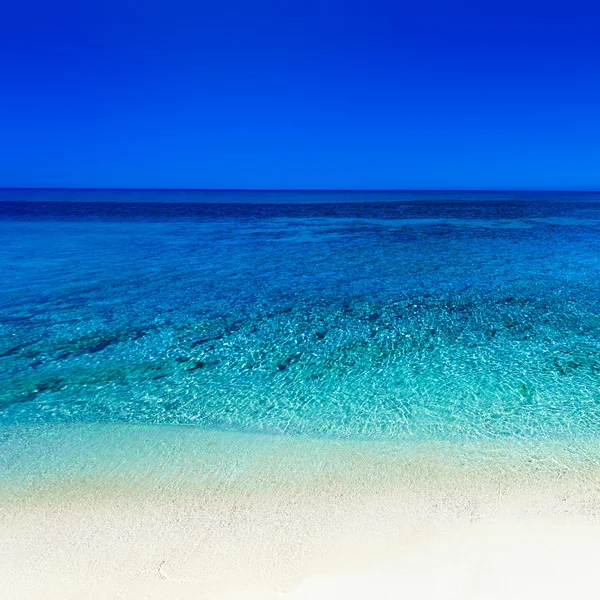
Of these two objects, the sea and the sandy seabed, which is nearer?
the sandy seabed

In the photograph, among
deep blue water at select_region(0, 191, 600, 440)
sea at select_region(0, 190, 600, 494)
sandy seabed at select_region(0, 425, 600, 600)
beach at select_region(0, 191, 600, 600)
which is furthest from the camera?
deep blue water at select_region(0, 191, 600, 440)

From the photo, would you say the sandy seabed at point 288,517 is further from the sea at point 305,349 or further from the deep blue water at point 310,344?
the deep blue water at point 310,344

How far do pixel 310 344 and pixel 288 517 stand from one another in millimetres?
5139

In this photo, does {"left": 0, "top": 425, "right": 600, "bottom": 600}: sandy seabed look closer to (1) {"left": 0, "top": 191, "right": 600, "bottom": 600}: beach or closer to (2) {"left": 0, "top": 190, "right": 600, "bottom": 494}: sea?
(1) {"left": 0, "top": 191, "right": 600, "bottom": 600}: beach

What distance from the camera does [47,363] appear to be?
8492 millimetres

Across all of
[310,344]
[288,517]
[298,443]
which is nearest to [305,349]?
[310,344]

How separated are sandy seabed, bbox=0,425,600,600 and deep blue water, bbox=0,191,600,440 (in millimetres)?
652

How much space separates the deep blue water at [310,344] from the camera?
6.71m

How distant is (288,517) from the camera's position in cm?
454

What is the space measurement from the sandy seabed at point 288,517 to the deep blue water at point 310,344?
25.7 inches

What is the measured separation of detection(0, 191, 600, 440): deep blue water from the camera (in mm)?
6711

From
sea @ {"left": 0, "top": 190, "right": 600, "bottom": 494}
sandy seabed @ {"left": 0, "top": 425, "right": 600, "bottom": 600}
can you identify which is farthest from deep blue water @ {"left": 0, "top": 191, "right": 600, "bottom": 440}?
sandy seabed @ {"left": 0, "top": 425, "right": 600, "bottom": 600}

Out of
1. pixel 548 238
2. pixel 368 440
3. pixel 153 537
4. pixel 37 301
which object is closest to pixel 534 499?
pixel 368 440

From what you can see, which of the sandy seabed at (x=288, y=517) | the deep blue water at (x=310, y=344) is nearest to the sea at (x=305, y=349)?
the deep blue water at (x=310, y=344)
